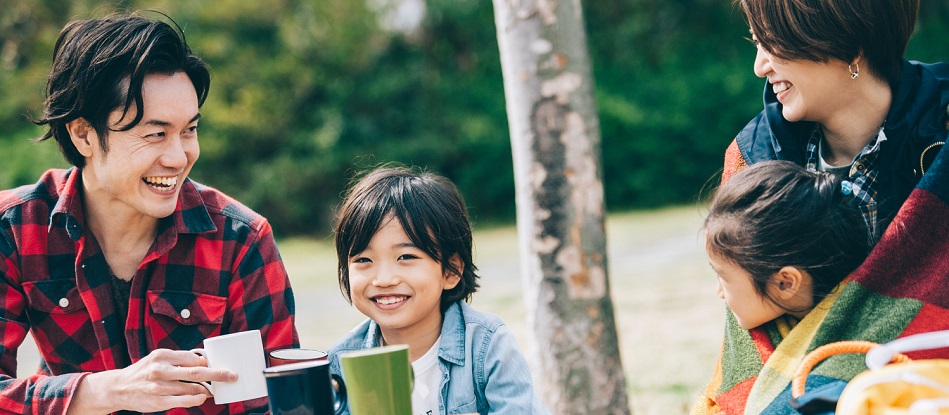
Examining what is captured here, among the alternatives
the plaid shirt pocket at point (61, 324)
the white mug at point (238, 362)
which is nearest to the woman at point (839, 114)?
the white mug at point (238, 362)

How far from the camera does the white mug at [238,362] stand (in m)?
2.00

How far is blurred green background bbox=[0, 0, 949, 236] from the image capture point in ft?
54.2

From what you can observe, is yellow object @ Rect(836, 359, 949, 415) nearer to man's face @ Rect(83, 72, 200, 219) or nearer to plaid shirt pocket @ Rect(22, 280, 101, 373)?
man's face @ Rect(83, 72, 200, 219)

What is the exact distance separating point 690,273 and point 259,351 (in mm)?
8315

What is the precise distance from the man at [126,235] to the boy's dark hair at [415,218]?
1.12ft

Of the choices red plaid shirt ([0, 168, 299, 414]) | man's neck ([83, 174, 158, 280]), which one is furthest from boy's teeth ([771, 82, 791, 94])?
man's neck ([83, 174, 158, 280])

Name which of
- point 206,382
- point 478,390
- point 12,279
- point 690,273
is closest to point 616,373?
point 478,390

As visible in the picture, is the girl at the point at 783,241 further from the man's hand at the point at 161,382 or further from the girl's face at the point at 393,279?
the man's hand at the point at 161,382

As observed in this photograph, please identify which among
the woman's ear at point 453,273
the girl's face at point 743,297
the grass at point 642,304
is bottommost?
the grass at point 642,304

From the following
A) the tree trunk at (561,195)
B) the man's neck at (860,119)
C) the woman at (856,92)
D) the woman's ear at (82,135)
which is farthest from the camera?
the tree trunk at (561,195)

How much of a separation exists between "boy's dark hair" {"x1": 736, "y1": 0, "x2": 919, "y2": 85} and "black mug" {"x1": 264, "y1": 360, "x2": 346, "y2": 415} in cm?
129

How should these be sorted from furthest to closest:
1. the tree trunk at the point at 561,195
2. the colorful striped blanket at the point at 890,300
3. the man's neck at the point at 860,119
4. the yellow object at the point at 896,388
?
the tree trunk at the point at 561,195 → the man's neck at the point at 860,119 → the colorful striped blanket at the point at 890,300 → the yellow object at the point at 896,388

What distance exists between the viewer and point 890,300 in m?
1.90

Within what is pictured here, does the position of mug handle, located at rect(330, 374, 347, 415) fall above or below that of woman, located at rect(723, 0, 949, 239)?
below
